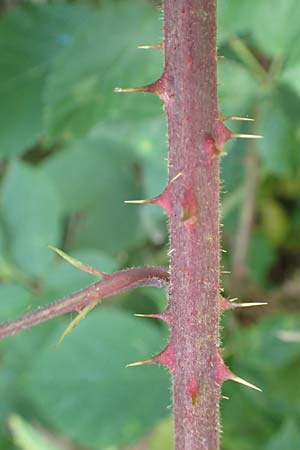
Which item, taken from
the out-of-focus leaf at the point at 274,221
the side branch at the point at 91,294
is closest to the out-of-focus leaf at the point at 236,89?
the side branch at the point at 91,294

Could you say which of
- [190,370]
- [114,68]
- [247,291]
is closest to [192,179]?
[190,370]

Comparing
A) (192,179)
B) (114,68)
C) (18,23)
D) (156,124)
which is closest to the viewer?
(192,179)

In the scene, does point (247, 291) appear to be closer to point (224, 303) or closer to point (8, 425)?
point (8, 425)

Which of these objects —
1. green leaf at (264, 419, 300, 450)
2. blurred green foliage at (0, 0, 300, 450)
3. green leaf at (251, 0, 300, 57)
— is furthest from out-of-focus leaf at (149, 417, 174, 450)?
green leaf at (251, 0, 300, 57)

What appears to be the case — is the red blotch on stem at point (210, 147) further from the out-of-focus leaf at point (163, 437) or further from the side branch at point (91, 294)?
the out-of-focus leaf at point (163, 437)

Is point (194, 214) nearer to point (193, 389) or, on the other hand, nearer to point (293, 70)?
point (193, 389)

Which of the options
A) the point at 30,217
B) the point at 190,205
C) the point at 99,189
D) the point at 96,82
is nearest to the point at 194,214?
the point at 190,205
